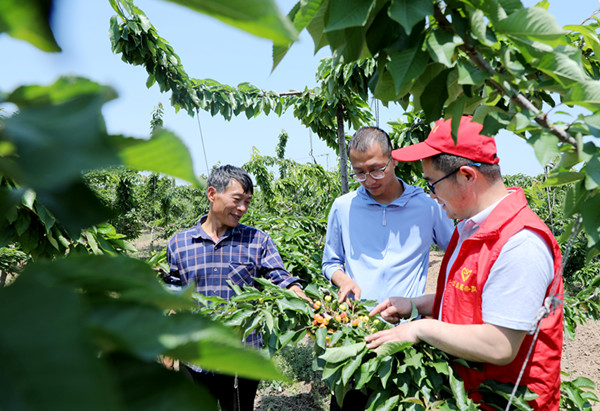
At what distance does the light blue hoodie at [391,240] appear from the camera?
2318 millimetres

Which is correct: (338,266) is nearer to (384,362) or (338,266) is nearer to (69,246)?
(384,362)

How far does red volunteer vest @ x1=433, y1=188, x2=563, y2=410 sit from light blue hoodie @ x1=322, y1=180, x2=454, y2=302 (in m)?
0.89

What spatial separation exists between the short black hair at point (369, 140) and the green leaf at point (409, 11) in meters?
1.74

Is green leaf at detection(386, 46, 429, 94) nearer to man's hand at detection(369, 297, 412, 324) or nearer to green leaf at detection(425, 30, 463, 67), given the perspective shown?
green leaf at detection(425, 30, 463, 67)

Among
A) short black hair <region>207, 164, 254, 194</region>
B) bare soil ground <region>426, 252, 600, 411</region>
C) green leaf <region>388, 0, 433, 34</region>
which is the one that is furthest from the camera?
bare soil ground <region>426, 252, 600, 411</region>

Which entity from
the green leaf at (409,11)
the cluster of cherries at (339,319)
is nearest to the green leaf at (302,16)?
the green leaf at (409,11)

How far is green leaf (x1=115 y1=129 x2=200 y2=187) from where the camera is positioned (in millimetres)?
241

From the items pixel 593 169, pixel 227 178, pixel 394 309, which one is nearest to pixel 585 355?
pixel 394 309

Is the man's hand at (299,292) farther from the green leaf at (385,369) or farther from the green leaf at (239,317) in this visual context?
the green leaf at (385,369)

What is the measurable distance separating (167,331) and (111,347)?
40 mm

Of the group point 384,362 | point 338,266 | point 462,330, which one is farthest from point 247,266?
point 462,330

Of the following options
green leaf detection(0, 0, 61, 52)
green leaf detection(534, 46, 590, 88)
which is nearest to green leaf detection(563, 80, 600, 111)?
green leaf detection(534, 46, 590, 88)

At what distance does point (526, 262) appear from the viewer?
119cm

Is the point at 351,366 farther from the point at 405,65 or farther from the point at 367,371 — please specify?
the point at 405,65
